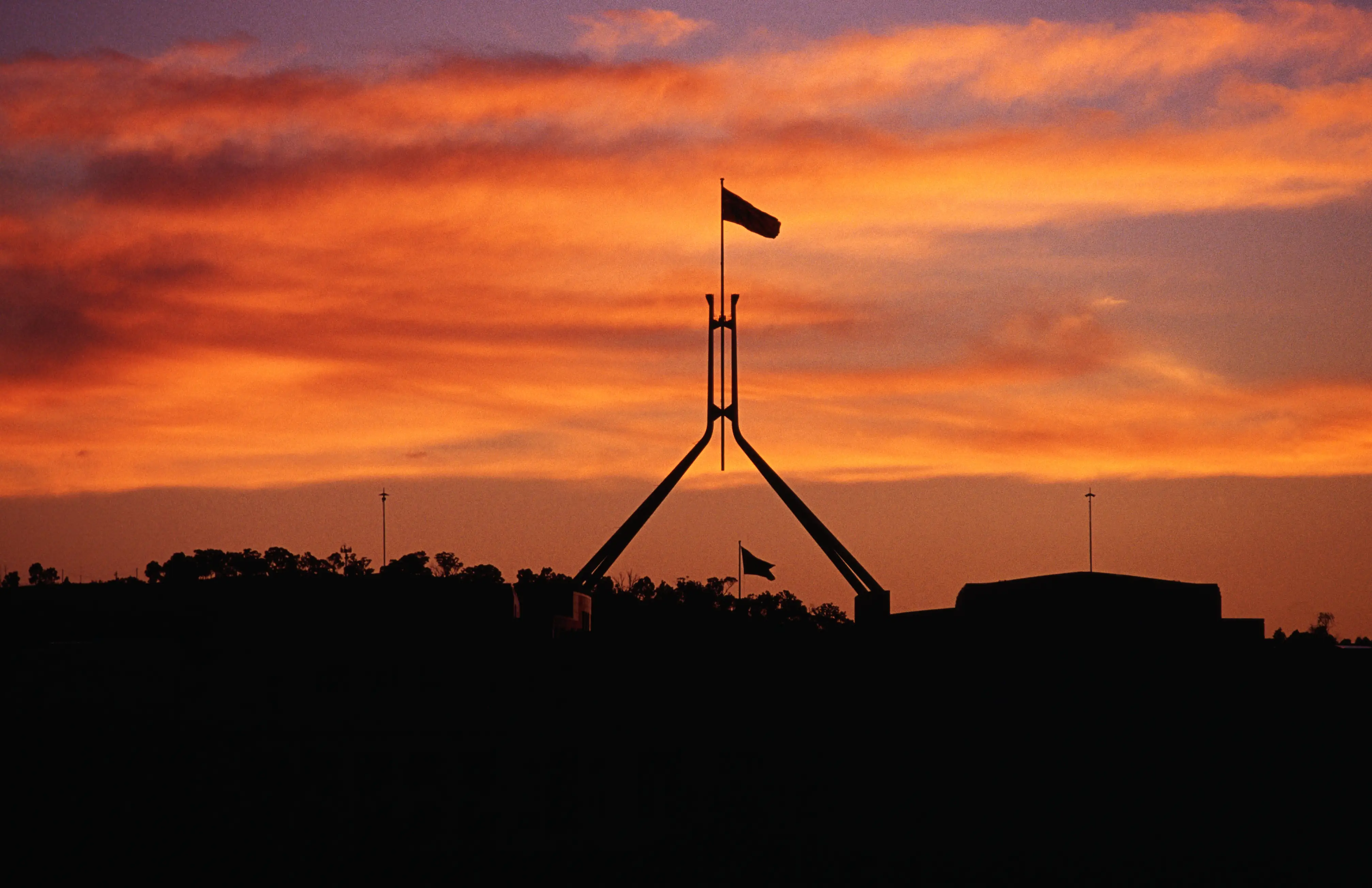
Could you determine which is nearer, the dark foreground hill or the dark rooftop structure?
the dark foreground hill

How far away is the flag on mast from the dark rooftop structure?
1577cm

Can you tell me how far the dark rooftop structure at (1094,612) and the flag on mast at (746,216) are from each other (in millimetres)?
15768

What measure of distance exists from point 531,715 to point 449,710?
255cm

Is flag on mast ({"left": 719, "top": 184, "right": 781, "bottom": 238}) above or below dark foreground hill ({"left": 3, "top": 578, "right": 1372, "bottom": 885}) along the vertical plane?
above

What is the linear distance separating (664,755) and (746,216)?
21.9 metres

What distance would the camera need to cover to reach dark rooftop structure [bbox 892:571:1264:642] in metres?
59.0

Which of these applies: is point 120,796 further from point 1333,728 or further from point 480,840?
point 1333,728

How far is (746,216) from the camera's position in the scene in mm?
61438

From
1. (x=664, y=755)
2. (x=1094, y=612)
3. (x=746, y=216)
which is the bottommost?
(x=664, y=755)

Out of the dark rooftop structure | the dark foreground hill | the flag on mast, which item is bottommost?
the dark foreground hill

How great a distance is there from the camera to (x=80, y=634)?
71625 mm

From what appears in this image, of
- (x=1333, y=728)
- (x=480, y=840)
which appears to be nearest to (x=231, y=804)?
(x=480, y=840)

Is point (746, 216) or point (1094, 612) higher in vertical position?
point (746, 216)

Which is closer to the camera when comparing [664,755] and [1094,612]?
[664,755]
